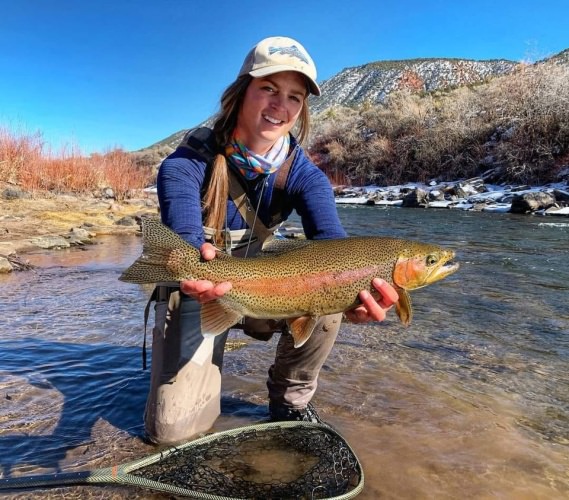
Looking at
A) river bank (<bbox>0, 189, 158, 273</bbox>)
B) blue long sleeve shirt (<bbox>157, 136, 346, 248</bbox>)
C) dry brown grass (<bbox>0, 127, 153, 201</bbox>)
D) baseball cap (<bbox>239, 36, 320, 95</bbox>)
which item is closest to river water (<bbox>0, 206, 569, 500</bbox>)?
blue long sleeve shirt (<bbox>157, 136, 346, 248</bbox>)

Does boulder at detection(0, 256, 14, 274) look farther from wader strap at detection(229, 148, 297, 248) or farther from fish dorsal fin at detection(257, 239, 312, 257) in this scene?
fish dorsal fin at detection(257, 239, 312, 257)

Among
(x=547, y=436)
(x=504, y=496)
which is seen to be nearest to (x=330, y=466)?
(x=504, y=496)

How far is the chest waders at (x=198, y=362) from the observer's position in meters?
2.79

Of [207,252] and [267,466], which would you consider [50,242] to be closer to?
[207,252]

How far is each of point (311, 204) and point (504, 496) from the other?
185cm

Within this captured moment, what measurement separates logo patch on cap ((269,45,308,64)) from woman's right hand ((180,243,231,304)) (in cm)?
125

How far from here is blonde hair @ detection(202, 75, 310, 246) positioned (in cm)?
296

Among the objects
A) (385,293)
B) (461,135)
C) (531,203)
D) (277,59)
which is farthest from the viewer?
(461,135)

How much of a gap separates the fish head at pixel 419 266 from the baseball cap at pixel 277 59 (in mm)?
1218

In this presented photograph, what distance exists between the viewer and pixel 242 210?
3.14 meters

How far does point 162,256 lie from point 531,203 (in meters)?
18.1

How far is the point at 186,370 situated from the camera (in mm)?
2832

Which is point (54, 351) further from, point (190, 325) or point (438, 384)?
point (438, 384)

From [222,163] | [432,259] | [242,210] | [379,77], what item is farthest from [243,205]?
[379,77]
